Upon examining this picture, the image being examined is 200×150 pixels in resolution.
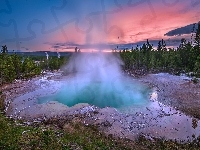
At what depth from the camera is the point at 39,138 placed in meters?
16.0

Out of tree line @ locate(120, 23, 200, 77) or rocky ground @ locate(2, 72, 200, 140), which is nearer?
rocky ground @ locate(2, 72, 200, 140)

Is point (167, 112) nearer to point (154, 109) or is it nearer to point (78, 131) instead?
point (154, 109)

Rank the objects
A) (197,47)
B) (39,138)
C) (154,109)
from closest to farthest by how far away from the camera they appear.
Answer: (39,138)
(154,109)
(197,47)

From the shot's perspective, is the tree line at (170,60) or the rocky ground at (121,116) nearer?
the rocky ground at (121,116)

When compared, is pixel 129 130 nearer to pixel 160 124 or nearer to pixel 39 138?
pixel 160 124

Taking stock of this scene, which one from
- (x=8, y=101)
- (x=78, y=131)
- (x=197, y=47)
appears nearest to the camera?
(x=78, y=131)

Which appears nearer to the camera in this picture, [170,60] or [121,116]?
[121,116]

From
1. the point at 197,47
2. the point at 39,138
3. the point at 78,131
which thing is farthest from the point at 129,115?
the point at 197,47

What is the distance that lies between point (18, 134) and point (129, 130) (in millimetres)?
10101

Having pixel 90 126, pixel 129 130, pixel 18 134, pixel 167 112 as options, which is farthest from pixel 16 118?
pixel 167 112

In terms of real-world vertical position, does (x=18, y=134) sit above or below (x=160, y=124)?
above

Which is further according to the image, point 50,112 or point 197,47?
point 197,47

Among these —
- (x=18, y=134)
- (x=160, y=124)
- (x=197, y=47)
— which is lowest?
(x=160, y=124)

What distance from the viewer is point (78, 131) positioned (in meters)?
19.2
